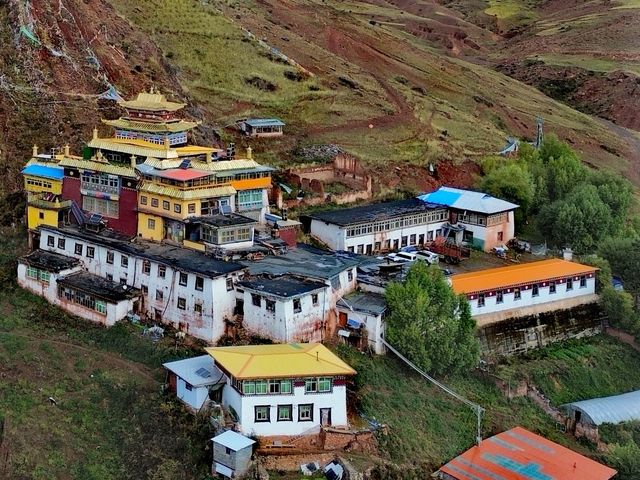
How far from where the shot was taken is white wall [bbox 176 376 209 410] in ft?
135

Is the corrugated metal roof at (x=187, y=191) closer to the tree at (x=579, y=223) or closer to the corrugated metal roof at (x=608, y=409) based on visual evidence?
the corrugated metal roof at (x=608, y=409)

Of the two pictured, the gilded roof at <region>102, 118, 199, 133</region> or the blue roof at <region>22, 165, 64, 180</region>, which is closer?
the blue roof at <region>22, 165, 64, 180</region>

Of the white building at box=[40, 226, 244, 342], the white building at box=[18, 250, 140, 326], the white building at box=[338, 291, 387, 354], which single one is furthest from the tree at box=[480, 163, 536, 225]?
the white building at box=[18, 250, 140, 326]

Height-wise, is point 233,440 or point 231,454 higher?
point 233,440

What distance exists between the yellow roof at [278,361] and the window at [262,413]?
136 cm

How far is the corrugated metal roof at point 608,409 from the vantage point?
48156 mm

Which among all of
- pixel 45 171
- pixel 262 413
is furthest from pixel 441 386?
pixel 45 171

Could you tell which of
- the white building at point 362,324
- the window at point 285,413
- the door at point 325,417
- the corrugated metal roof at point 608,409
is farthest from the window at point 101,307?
the corrugated metal roof at point 608,409

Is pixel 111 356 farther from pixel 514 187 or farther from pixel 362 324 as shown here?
pixel 514 187

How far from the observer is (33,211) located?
54.1 metres

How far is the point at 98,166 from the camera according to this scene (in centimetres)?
5359

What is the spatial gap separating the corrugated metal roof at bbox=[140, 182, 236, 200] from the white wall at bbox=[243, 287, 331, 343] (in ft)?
24.5

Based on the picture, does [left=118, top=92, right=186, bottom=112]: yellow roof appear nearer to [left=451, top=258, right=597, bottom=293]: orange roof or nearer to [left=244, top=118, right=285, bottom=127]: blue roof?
[left=244, top=118, right=285, bottom=127]: blue roof

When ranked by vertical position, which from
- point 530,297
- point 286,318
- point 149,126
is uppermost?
point 149,126
